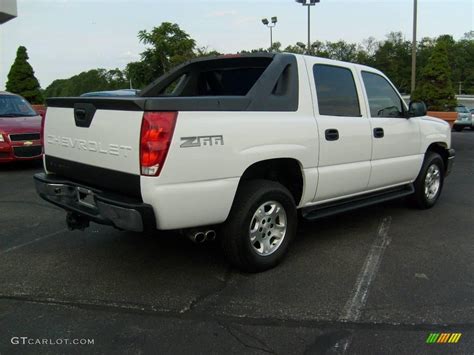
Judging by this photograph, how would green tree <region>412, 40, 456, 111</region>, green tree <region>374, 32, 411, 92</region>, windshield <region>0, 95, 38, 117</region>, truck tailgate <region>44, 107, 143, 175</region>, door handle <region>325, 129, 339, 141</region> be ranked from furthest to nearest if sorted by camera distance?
green tree <region>374, 32, 411, 92</region> < green tree <region>412, 40, 456, 111</region> < windshield <region>0, 95, 38, 117</region> < door handle <region>325, 129, 339, 141</region> < truck tailgate <region>44, 107, 143, 175</region>

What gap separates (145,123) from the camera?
3373 millimetres

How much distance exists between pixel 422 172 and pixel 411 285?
2677 millimetres

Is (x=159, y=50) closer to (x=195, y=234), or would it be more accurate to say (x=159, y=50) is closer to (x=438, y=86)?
(x=438, y=86)

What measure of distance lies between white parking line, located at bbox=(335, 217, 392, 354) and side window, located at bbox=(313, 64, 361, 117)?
4.60 feet

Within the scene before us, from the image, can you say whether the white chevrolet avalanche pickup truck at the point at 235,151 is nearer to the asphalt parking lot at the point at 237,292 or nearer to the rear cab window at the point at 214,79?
the rear cab window at the point at 214,79

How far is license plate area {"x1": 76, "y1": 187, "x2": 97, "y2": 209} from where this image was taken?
12.6 ft

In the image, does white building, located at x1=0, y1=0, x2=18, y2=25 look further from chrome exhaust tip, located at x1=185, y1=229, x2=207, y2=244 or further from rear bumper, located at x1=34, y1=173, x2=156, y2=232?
chrome exhaust tip, located at x1=185, y1=229, x2=207, y2=244

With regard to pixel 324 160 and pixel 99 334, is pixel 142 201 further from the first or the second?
pixel 324 160

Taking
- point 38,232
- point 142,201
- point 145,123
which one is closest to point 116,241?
point 38,232

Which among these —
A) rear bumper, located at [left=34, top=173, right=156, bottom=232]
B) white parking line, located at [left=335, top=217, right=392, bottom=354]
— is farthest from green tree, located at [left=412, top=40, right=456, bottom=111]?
rear bumper, located at [left=34, top=173, right=156, bottom=232]

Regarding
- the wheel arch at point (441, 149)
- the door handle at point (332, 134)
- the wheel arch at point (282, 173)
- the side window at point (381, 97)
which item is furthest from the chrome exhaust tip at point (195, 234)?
the wheel arch at point (441, 149)

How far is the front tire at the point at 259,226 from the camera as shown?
3.90 meters

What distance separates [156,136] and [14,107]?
8901mm

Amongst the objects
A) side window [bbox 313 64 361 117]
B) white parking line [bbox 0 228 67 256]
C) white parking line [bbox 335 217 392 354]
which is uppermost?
side window [bbox 313 64 361 117]
